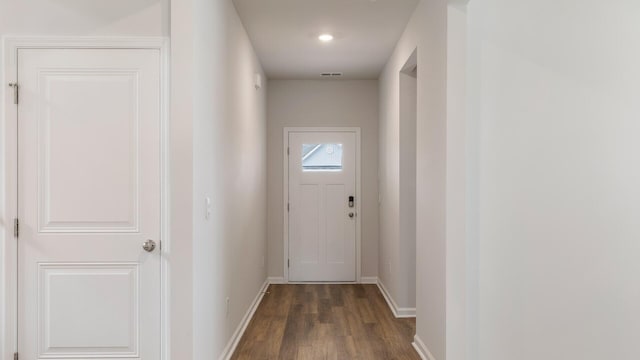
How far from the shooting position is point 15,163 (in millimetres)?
2496

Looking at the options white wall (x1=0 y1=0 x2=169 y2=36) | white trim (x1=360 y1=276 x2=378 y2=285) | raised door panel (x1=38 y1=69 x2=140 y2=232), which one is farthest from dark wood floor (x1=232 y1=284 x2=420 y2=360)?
white wall (x1=0 y1=0 x2=169 y2=36)

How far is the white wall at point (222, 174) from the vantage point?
2516mm

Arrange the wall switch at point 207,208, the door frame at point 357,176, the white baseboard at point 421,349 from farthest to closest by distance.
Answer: the door frame at point 357,176
the white baseboard at point 421,349
the wall switch at point 207,208

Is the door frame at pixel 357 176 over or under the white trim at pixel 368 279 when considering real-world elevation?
over

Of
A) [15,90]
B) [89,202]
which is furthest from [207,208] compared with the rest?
[15,90]

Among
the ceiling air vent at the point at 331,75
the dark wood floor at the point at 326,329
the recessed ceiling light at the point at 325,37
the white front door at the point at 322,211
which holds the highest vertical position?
the recessed ceiling light at the point at 325,37

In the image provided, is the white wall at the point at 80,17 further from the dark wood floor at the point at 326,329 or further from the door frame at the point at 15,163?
the dark wood floor at the point at 326,329

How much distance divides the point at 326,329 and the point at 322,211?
2200 millimetres

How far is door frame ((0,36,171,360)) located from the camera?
2477 millimetres

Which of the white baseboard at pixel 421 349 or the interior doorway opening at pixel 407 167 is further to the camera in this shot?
the interior doorway opening at pixel 407 167

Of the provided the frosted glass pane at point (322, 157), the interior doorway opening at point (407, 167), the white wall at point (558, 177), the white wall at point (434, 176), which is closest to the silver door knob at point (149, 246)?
the white wall at point (434, 176)

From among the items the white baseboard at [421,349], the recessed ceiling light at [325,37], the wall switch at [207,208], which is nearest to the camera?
the wall switch at [207,208]

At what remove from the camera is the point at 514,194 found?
2.48 meters

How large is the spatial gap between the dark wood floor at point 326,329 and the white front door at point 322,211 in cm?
58
